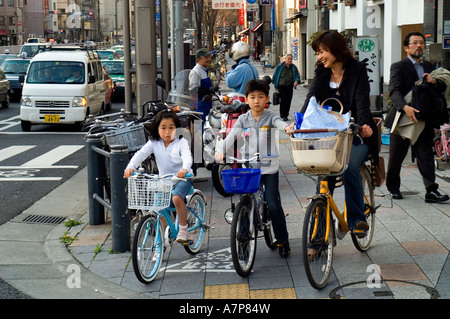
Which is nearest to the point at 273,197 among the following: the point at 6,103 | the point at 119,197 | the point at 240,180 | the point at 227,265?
the point at 240,180

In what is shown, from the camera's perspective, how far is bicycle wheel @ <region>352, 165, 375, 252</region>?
263 inches

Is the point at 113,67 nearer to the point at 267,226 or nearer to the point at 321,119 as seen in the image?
the point at 267,226

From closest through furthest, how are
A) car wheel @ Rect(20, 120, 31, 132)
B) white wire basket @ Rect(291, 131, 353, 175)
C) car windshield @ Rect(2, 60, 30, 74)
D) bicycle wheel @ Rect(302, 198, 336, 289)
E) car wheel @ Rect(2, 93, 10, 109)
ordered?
white wire basket @ Rect(291, 131, 353, 175) < bicycle wheel @ Rect(302, 198, 336, 289) < car wheel @ Rect(20, 120, 31, 132) < car wheel @ Rect(2, 93, 10, 109) < car windshield @ Rect(2, 60, 30, 74)

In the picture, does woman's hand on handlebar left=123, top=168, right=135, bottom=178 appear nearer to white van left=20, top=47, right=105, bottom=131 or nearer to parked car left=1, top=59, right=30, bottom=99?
white van left=20, top=47, right=105, bottom=131

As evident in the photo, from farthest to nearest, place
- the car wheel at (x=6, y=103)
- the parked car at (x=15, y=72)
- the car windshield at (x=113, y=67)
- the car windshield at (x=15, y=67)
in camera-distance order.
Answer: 1. the car windshield at (x=15, y=67)
2. the car windshield at (x=113, y=67)
3. the parked car at (x=15, y=72)
4. the car wheel at (x=6, y=103)

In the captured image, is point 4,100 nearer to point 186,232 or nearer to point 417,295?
point 186,232

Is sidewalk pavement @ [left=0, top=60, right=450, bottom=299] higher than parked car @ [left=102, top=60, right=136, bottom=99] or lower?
lower

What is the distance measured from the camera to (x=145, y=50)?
437 inches

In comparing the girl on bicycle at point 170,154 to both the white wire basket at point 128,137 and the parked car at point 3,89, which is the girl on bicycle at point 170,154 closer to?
the white wire basket at point 128,137

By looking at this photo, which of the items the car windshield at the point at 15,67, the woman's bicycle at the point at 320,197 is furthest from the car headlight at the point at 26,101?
the woman's bicycle at the point at 320,197

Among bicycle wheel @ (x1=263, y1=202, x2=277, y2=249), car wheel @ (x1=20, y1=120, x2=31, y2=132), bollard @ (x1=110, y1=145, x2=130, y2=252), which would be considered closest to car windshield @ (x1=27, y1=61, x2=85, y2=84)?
car wheel @ (x1=20, y1=120, x2=31, y2=132)

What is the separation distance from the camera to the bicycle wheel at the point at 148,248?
19.6ft

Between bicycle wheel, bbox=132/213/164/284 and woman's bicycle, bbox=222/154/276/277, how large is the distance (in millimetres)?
659

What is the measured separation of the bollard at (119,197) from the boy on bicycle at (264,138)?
128 cm
